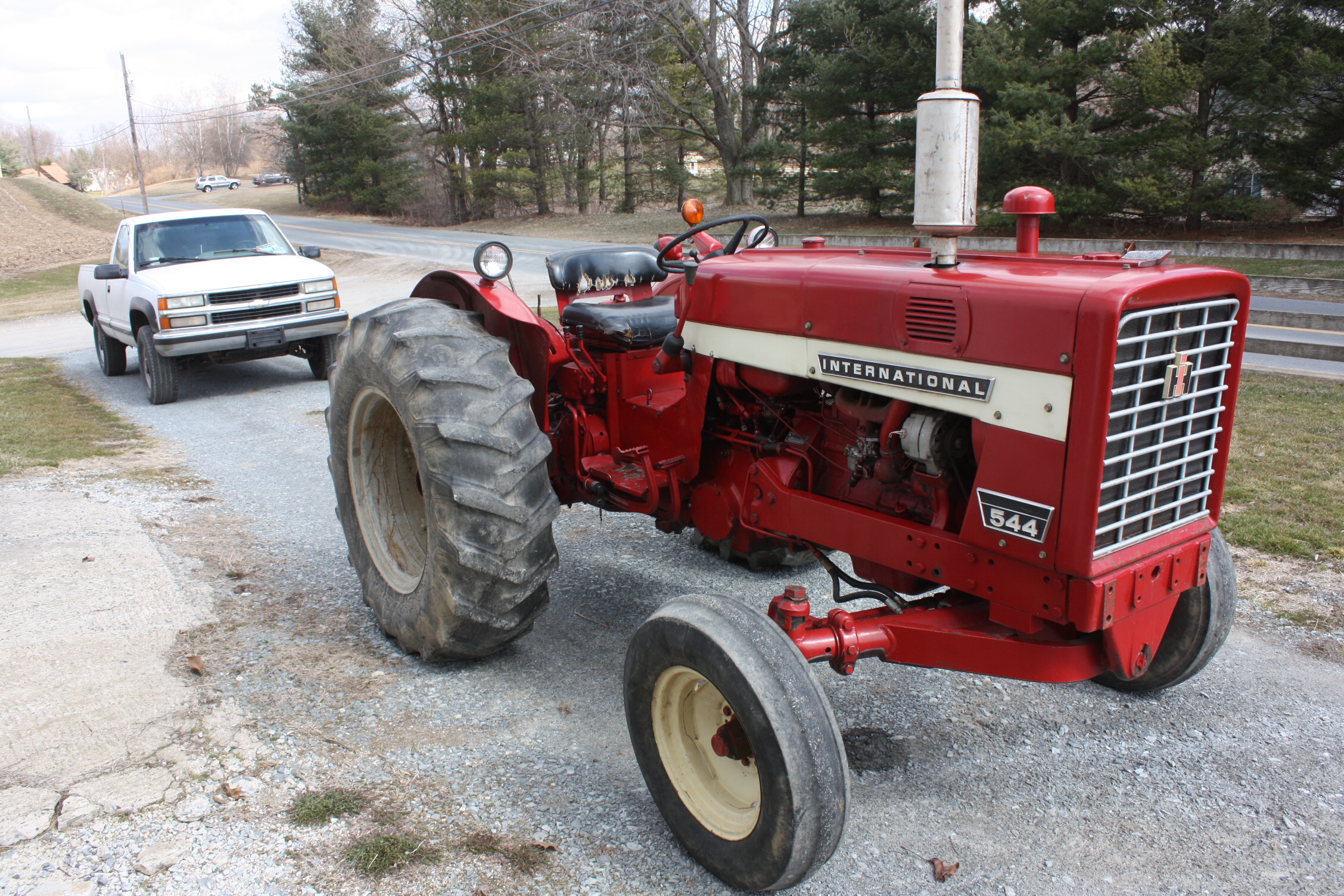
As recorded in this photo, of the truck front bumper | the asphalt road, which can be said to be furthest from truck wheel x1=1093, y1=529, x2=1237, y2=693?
the asphalt road

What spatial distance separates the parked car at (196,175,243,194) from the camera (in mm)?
62875

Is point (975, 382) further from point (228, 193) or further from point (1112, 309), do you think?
point (228, 193)

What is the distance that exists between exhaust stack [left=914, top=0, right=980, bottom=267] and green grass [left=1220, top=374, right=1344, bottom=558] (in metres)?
3.23

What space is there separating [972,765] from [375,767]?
1.86 metres

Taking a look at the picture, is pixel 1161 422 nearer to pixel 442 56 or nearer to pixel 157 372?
pixel 157 372

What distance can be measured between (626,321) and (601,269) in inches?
24.1

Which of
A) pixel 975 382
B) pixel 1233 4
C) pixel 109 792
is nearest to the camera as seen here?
pixel 975 382

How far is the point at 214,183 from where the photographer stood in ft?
210

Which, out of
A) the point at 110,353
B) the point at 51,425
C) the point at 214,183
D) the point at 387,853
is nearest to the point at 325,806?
the point at 387,853

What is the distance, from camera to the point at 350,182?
40.3 m

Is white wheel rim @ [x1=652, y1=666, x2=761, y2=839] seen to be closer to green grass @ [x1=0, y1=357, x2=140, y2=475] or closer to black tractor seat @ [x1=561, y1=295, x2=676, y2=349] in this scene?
black tractor seat @ [x1=561, y1=295, x2=676, y2=349]

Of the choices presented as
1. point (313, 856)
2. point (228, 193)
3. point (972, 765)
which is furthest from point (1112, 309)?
point (228, 193)

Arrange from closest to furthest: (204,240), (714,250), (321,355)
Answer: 1. (714,250)
2. (321,355)
3. (204,240)

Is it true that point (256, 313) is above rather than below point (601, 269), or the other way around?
below
